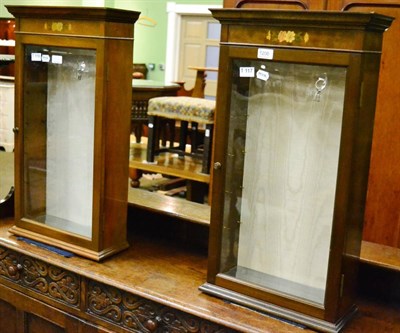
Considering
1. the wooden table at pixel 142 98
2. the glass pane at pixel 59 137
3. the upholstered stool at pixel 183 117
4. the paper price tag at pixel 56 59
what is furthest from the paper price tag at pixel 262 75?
the wooden table at pixel 142 98

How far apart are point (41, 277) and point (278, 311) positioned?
0.89 m

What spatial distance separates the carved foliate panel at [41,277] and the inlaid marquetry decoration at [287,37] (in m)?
1.00

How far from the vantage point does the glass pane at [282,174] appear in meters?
1.51

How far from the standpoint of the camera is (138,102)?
5336 millimetres

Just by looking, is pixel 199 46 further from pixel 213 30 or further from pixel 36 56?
pixel 36 56

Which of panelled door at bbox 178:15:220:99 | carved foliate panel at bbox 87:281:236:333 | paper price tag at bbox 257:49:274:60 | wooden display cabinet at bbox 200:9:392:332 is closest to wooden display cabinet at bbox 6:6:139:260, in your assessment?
carved foliate panel at bbox 87:281:236:333

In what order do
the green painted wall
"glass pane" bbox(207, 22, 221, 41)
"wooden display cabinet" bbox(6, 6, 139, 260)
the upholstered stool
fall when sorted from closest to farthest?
"wooden display cabinet" bbox(6, 6, 139, 260) < the upholstered stool < "glass pane" bbox(207, 22, 221, 41) < the green painted wall

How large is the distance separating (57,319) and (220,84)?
39.6 inches

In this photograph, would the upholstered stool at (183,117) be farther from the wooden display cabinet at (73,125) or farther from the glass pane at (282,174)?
the glass pane at (282,174)

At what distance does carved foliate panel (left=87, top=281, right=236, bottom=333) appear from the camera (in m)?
1.64

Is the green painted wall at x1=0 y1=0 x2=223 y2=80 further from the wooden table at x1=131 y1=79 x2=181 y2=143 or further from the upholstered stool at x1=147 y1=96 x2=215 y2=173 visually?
the upholstered stool at x1=147 y1=96 x2=215 y2=173

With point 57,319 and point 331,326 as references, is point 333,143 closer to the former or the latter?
point 331,326

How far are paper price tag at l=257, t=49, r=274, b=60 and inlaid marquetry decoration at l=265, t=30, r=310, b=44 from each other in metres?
0.03

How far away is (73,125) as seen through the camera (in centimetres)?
202
